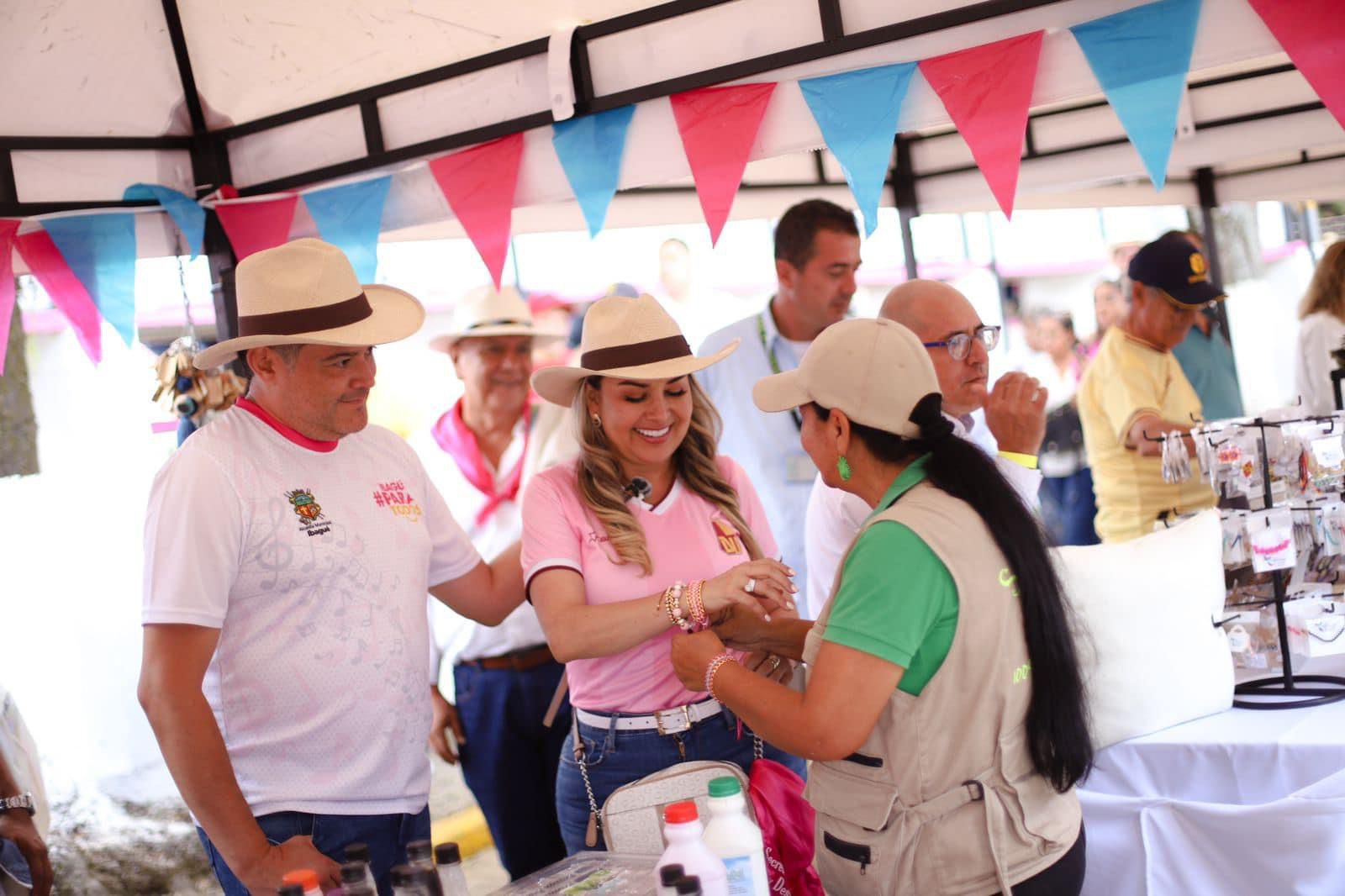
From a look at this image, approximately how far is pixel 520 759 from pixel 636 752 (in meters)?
0.96

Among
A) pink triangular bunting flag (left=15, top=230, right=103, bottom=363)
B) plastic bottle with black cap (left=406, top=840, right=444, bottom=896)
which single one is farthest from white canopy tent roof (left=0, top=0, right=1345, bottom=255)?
plastic bottle with black cap (left=406, top=840, right=444, bottom=896)

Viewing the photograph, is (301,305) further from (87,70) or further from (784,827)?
(87,70)

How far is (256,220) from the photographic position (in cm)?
315

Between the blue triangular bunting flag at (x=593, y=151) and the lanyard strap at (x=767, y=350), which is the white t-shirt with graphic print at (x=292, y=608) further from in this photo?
the lanyard strap at (x=767, y=350)

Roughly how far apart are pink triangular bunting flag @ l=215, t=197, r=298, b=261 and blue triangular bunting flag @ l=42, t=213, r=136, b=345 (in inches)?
9.1

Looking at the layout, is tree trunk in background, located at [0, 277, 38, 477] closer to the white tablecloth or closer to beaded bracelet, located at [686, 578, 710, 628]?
beaded bracelet, located at [686, 578, 710, 628]

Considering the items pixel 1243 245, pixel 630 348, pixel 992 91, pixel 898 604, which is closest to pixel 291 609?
pixel 630 348

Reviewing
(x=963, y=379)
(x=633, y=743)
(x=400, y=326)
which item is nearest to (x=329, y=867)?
(x=633, y=743)

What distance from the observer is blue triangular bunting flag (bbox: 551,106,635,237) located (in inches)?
107

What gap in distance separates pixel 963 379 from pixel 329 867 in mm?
1554

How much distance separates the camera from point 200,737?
1.80m

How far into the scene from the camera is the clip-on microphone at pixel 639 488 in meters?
2.18

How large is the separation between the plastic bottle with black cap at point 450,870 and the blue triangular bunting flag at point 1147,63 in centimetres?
179

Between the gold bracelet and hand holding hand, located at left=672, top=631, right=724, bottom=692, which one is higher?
the gold bracelet
